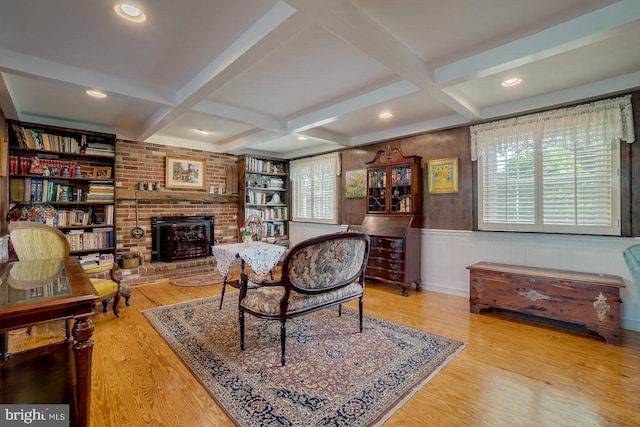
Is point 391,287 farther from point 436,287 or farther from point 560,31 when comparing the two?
point 560,31

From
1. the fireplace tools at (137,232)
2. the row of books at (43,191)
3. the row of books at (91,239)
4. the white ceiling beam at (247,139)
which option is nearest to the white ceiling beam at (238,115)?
the white ceiling beam at (247,139)

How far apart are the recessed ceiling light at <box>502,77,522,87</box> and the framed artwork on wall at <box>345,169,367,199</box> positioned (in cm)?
249

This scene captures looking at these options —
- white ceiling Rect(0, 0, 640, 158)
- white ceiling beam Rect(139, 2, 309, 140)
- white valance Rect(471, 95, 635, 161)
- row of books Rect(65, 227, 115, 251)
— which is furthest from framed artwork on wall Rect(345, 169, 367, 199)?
row of books Rect(65, 227, 115, 251)

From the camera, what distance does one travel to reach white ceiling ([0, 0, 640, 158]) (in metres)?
1.85

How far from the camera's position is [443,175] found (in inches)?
163

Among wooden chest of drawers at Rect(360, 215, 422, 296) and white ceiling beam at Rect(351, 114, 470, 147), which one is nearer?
white ceiling beam at Rect(351, 114, 470, 147)

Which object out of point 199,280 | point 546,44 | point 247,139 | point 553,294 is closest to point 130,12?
point 546,44

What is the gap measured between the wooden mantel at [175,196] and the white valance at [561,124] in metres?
4.39

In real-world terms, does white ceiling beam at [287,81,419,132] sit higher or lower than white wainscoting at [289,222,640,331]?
higher

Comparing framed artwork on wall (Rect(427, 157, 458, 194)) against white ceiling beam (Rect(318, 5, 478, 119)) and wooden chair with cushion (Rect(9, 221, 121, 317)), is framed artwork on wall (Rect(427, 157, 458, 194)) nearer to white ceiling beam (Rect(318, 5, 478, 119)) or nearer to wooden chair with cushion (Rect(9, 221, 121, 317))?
white ceiling beam (Rect(318, 5, 478, 119))

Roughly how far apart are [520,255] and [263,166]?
4839 millimetres

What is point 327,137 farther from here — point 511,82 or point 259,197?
point 511,82

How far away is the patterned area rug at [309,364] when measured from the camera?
5.69 feet

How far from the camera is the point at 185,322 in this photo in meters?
3.02
